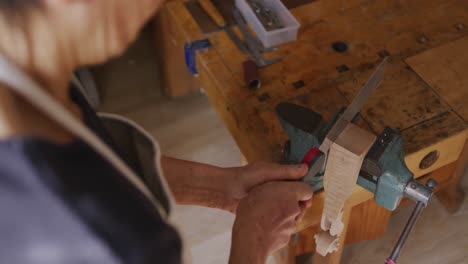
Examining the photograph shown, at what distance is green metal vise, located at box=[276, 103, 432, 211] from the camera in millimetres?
857

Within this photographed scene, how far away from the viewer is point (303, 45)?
1215mm

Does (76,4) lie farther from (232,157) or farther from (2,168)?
(232,157)

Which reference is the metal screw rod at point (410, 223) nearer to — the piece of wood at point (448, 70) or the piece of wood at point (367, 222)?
the piece of wood at point (448, 70)

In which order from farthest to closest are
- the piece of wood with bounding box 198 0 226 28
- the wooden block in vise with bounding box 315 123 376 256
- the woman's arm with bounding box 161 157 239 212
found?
the piece of wood with bounding box 198 0 226 28 → the woman's arm with bounding box 161 157 239 212 → the wooden block in vise with bounding box 315 123 376 256

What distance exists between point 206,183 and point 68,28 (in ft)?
1.96

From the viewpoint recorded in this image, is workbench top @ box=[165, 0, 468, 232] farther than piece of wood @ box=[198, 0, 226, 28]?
No

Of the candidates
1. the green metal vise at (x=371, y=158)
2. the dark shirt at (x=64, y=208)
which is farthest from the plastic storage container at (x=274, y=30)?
the dark shirt at (x=64, y=208)

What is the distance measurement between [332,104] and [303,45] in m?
0.20

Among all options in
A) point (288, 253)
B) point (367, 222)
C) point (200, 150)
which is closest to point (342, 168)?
point (288, 253)

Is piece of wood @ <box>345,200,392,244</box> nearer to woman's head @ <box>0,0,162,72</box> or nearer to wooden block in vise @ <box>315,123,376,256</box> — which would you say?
wooden block in vise @ <box>315,123,376,256</box>

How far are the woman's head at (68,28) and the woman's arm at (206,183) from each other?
505 millimetres

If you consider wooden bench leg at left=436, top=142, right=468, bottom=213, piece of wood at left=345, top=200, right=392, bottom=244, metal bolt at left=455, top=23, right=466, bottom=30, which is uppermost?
metal bolt at left=455, top=23, right=466, bottom=30

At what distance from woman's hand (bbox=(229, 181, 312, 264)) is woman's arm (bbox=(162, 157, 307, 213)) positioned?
0.06 metres

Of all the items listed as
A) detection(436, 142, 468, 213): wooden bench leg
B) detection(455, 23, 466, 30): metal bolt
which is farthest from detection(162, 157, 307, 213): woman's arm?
detection(436, 142, 468, 213): wooden bench leg
